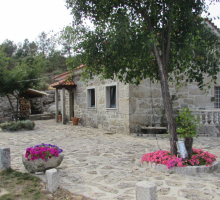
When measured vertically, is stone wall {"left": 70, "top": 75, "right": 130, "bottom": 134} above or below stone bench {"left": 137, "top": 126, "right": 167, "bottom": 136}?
above

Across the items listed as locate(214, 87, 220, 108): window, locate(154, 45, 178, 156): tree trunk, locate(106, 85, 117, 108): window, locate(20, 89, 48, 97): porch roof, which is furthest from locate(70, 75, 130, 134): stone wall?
locate(20, 89, 48, 97): porch roof

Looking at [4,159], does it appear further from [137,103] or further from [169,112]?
[137,103]

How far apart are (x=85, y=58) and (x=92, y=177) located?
2.68m

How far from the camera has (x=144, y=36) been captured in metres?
4.96

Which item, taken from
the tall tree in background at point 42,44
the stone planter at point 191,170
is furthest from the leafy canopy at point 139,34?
the tall tree in background at point 42,44

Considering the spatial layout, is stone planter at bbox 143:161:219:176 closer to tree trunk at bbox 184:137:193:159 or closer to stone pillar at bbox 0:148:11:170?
tree trunk at bbox 184:137:193:159

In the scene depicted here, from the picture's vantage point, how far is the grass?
3482 mm

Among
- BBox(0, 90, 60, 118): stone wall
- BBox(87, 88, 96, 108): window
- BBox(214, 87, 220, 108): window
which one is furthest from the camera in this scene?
BBox(0, 90, 60, 118): stone wall

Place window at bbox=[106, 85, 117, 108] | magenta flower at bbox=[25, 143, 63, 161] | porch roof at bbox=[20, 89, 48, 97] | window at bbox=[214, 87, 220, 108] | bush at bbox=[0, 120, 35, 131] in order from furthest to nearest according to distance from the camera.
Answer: porch roof at bbox=[20, 89, 48, 97] < bush at bbox=[0, 120, 35, 131] < window at bbox=[106, 85, 117, 108] < window at bbox=[214, 87, 220, 108] < magenta flower at bbox=[25, 143, 63, 161]

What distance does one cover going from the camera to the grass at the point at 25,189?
348 centimetres

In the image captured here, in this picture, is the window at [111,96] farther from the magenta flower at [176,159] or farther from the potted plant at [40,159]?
the potted plant at [40,159]

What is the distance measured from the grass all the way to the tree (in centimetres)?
264

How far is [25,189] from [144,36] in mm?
3903

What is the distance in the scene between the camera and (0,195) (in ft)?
11.8
